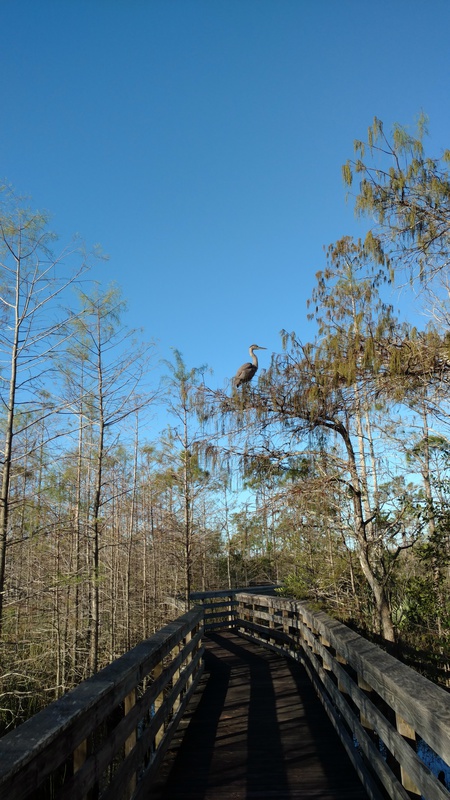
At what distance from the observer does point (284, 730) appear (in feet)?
15.9

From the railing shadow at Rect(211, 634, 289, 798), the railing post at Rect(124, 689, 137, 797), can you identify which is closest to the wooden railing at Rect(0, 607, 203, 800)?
the railing post at Rect(124, 689, 137, 797)

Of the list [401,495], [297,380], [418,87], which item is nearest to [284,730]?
[401,495]

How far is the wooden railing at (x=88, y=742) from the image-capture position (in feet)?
5.61

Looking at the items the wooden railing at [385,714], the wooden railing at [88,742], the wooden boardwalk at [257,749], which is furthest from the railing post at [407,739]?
the wooden railing at [88,742]

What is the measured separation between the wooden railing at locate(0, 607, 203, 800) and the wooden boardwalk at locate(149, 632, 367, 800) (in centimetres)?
28

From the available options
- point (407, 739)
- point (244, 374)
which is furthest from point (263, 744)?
point (244, 374)

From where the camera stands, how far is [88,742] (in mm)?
2662

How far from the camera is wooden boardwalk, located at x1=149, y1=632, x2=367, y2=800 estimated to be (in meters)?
3.52

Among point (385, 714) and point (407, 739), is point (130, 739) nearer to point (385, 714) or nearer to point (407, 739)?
point (407, 739)

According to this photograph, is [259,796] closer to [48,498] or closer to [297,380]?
[297,380]

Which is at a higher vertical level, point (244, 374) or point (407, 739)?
point (244, 374)

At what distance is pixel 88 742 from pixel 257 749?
2219mm

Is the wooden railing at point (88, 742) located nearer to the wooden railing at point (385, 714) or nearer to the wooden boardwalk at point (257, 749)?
the wooden boardwalk at point (257, 749)

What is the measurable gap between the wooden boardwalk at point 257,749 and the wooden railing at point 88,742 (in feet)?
0.91
